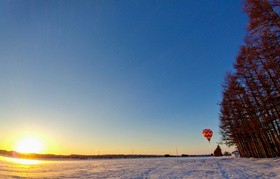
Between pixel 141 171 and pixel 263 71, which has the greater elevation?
pixel 263 71

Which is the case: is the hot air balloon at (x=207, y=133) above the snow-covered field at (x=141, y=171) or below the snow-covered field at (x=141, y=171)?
above

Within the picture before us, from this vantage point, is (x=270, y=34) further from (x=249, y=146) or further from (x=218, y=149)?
(x=218, y=149)

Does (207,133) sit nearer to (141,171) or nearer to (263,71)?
(263,71)

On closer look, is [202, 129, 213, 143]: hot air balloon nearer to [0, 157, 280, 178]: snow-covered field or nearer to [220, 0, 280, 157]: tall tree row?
[220, 0, 280, 157]: tall tree row

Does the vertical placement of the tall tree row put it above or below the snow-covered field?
above

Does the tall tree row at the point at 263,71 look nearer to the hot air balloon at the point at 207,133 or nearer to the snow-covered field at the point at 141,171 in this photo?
the snow-covered field at the point at 141,171

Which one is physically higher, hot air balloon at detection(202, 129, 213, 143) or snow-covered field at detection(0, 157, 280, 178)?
hot air balloon at detection(202, 129, 213, 143)

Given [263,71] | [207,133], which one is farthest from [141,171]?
[207,133]

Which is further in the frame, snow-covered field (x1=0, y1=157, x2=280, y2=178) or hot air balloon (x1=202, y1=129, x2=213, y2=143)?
hot air balloon (x1=202, y1=129, x2=213, y2=143)

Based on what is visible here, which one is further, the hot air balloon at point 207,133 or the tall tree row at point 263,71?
the hot air balloon at point 207,133

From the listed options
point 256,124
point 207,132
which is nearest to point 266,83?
point 256,124

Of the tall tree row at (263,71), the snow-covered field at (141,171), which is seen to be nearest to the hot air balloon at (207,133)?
the tall tree row at (263,71)

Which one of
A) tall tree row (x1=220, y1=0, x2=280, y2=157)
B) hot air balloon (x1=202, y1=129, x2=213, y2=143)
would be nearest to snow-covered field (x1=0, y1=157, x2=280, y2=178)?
tall tree row (x1=220, y1=0, x2=280, y2=157)

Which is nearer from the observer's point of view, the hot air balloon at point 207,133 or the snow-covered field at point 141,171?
the snow-covered field at point 141,171
